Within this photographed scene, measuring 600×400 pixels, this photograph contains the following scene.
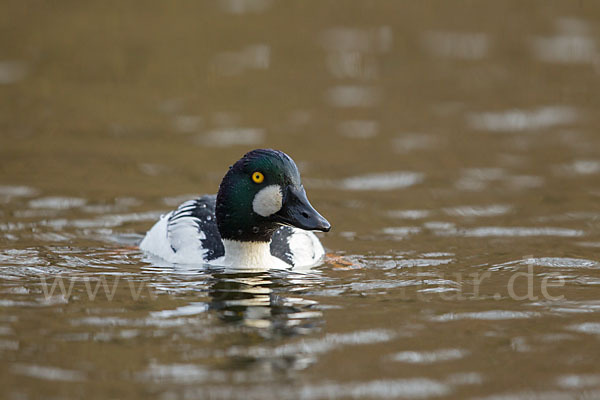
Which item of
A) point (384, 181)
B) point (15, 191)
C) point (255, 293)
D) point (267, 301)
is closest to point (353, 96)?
Result: point (384, 181)

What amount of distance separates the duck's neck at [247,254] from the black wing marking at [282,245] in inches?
11.6

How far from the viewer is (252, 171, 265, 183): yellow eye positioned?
9.20 meters

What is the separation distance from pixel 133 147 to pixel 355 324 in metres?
7.16

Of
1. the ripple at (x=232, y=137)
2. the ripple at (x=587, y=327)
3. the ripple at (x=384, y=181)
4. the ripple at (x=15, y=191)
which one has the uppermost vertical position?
the ripple at (x=232, y=137)

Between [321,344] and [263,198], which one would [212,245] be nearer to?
[263,198]

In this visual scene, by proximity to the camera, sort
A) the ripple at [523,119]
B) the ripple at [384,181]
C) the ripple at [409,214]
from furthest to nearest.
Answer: the ripple at [523,119] → the ripple at [384,181] → the ripple at [409,214]

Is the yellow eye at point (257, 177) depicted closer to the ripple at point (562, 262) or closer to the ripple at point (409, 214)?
the ripple at point (562, 262)

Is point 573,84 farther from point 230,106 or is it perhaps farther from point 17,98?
point 17,98

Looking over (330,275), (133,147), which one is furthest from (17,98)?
(330,275)

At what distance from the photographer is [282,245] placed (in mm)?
10094

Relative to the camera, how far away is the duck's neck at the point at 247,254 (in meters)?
9.59

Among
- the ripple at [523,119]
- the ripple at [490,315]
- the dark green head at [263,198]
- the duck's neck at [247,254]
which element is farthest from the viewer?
the ripple at [523,119]

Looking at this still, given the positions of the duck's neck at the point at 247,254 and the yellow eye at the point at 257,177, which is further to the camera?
the duck's neck at the point at 247,254

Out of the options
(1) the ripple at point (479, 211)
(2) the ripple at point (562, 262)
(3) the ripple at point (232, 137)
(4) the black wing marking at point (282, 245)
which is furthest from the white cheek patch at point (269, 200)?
(3) the ripple at point (232, 137)
